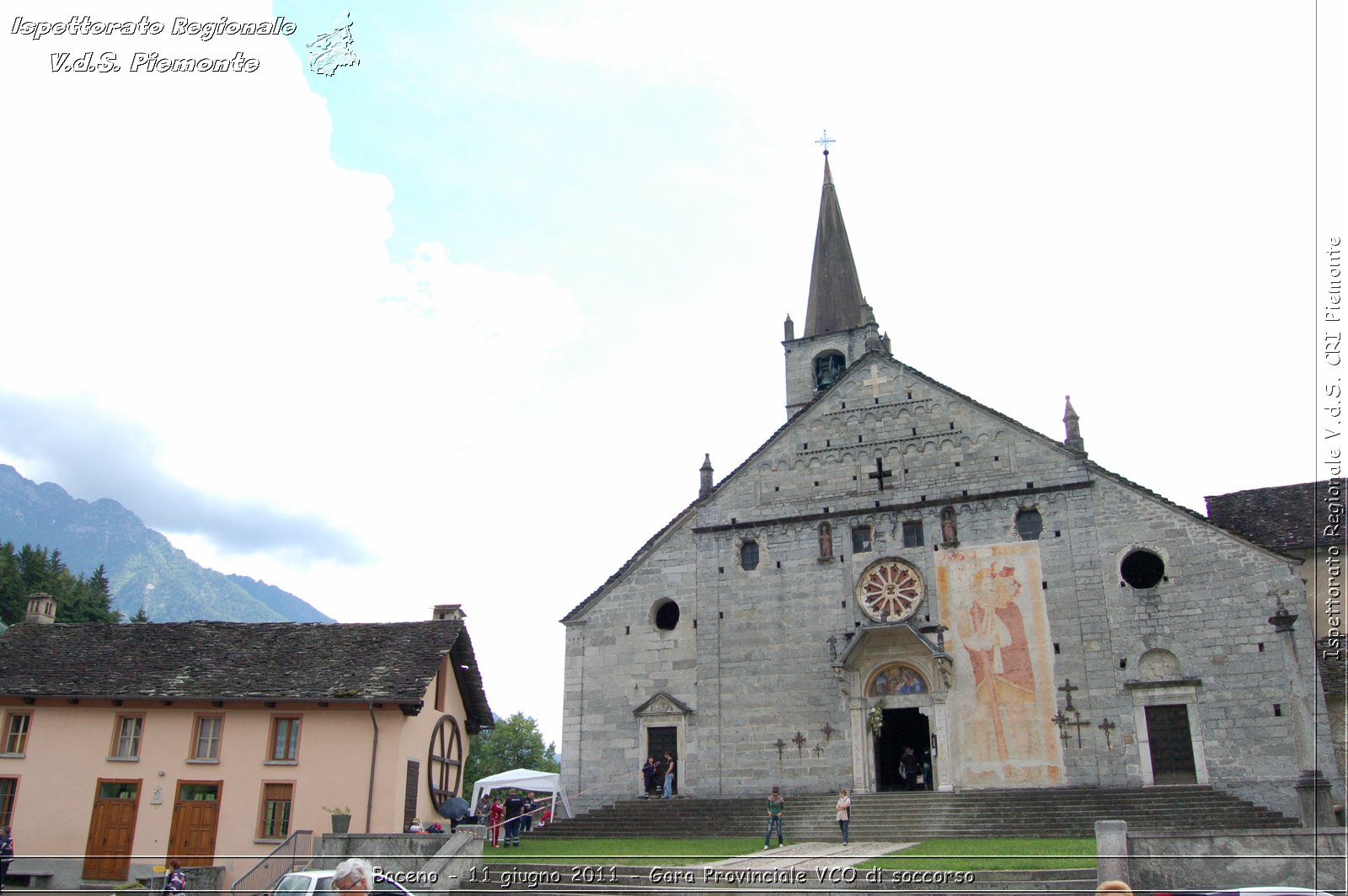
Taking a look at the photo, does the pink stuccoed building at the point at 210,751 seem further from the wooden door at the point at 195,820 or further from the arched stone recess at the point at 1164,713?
the arched stone recess at the point at 1164,713

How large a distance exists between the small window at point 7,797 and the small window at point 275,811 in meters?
6.50

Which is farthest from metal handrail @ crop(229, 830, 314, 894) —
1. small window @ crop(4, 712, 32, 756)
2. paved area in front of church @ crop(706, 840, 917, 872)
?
small window @ crop(4, 712, 32, 756)

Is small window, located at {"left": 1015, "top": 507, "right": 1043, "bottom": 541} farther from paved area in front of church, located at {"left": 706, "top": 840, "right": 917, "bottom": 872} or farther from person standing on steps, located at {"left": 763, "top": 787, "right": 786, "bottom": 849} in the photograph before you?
person standing on steps, located at {"left": 763, "top": 787, "right": 786, "bottom": 849}

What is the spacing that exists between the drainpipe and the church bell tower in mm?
25062

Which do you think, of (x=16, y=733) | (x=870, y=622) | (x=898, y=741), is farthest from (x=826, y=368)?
(x=16, y=733)

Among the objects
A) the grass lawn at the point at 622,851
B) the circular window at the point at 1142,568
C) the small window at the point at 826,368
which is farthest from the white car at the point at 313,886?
the small window at the point at 826,368

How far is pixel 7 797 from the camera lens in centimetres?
2438

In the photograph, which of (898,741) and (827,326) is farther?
(827,326)

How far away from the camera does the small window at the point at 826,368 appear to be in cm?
4384

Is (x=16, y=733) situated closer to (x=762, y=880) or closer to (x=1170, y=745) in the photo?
(x=762, y=880)

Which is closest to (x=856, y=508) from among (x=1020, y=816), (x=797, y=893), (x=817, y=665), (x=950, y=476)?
(x=950, y=476)

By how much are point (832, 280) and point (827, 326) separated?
2663 mm

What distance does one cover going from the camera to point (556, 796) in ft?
95.6

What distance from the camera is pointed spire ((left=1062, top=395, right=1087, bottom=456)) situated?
27469mm
